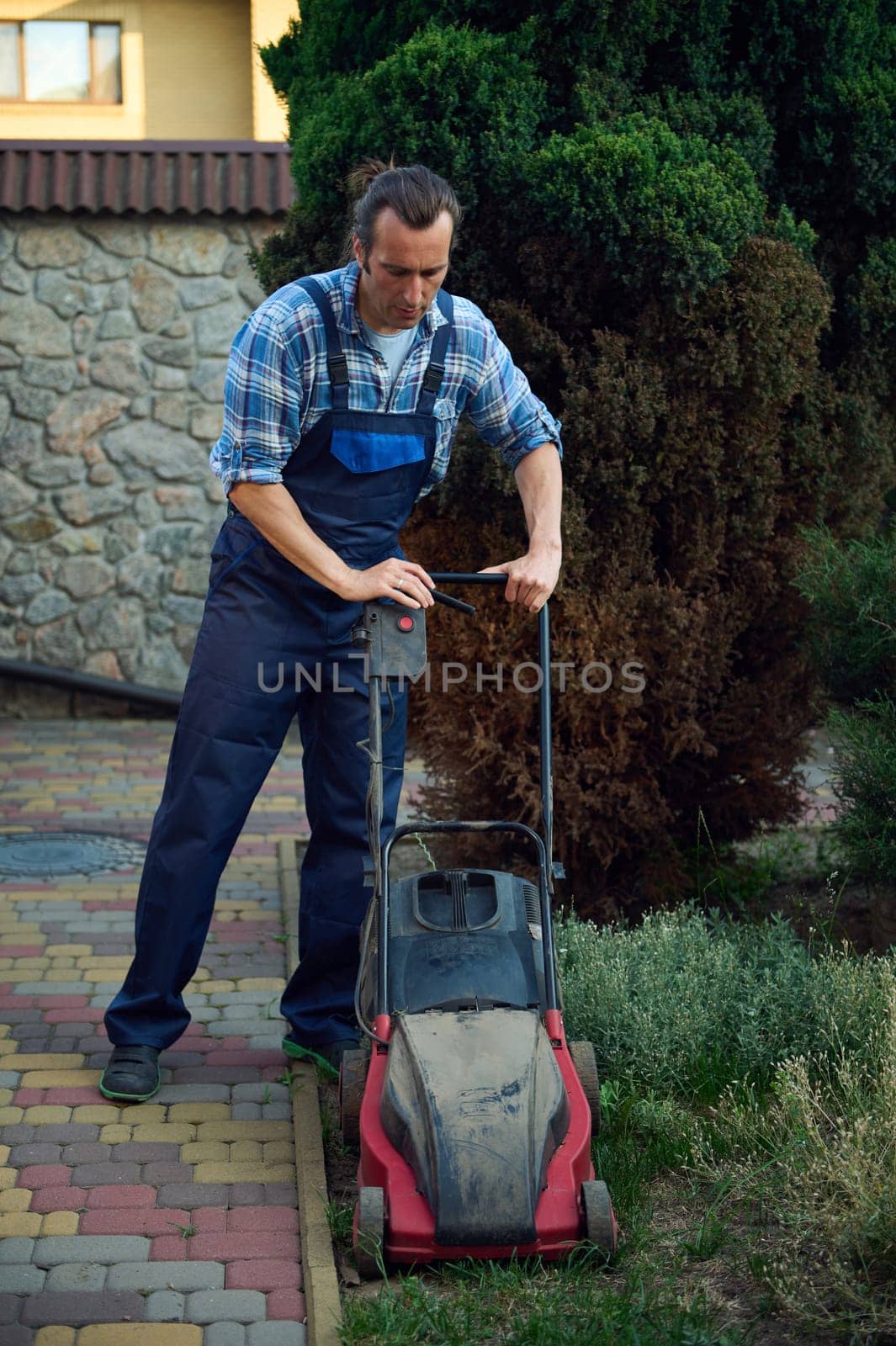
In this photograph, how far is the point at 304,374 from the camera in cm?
379

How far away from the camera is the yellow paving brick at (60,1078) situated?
4.21 m

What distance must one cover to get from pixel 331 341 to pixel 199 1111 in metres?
2.05

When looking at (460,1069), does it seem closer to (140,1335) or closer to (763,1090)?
(140,1335)

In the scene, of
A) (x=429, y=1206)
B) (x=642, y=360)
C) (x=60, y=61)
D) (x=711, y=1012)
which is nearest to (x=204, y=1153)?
(x=429, y=1206)

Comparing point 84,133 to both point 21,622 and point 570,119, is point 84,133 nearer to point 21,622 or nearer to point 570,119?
point 21,622

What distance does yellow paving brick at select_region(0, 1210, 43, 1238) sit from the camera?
3398 millimetres

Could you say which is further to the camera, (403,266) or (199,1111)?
(199,1111)

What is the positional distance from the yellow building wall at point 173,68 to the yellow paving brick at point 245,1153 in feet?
33.4

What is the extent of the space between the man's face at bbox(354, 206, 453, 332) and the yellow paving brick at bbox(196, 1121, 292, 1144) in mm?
2080

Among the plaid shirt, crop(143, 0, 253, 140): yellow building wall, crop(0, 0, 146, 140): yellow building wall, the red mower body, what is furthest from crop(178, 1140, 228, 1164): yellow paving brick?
crop(0, 0, 146, 140): yellow building wall

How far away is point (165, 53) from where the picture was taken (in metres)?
12.6

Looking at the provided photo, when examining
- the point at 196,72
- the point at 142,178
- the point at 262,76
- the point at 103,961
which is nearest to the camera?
the point at 103,961

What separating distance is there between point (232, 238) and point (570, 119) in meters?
4.25

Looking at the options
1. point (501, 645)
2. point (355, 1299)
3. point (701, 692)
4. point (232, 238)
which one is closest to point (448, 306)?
point (501, 645)
